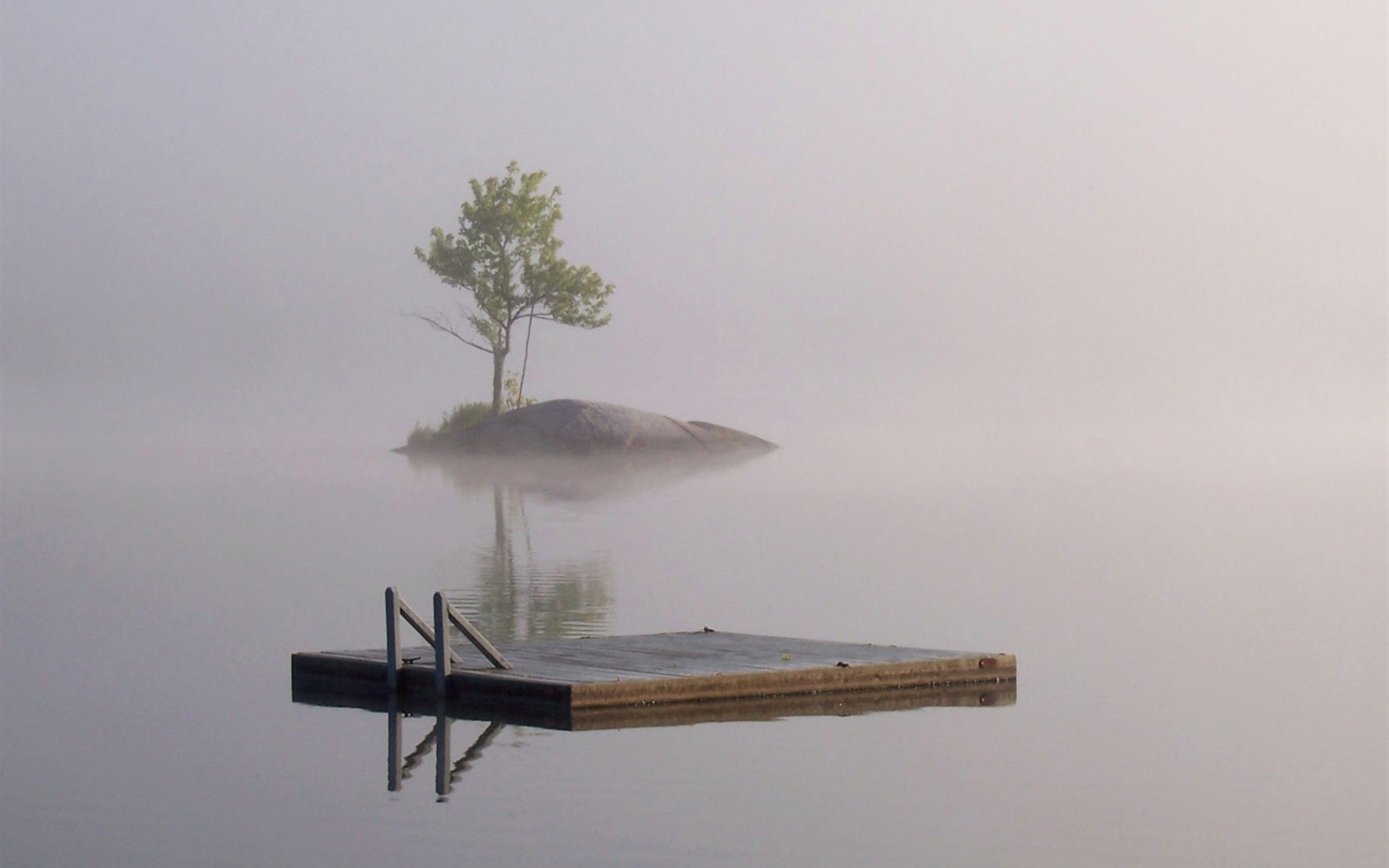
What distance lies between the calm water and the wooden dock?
44 cm

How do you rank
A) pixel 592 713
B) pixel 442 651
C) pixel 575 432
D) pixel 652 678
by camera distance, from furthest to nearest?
pixel 575 432, pixel 442 651, pixel 652 678, pixel 592 713

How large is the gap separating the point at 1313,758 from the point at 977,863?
430cm

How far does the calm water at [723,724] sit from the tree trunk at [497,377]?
2246cm

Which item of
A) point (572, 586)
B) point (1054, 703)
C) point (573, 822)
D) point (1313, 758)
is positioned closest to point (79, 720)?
point (573, 822)

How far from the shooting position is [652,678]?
1669 centimetres

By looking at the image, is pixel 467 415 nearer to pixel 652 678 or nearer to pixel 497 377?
pixel 497 377

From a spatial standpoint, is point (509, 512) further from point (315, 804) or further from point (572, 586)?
point (315, 804)

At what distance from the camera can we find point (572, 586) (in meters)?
28.8

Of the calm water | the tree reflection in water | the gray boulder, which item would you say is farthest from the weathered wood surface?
the gray boulder

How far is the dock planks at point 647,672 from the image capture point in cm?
1644

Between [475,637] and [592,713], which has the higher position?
[475,637]

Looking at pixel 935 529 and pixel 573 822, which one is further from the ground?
pixel 935 529

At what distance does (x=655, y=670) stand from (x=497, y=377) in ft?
169

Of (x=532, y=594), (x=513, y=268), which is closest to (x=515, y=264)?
(x=513, y=268)
